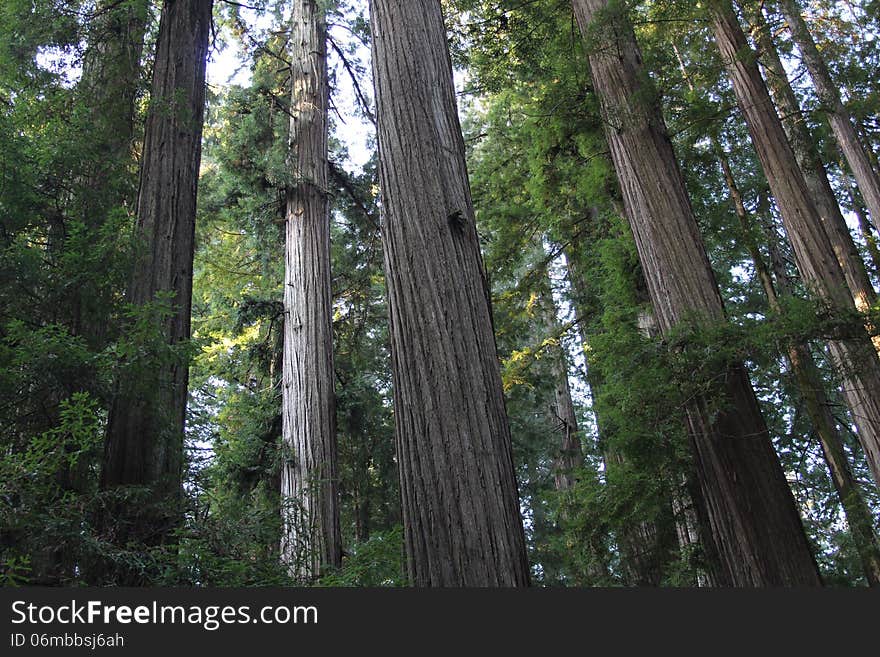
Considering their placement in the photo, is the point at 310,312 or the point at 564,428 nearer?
the point at 310,312

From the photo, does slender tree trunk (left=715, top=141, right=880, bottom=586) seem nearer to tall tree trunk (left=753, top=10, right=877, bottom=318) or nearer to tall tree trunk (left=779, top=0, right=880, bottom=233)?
tall tree trunk (left=753, top=10, right=877, bottom=318)

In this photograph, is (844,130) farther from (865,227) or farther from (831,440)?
(831,440)

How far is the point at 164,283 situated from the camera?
17.7 ft

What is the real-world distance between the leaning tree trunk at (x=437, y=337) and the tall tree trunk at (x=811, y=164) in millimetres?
6690

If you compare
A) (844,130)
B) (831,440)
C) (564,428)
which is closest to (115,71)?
(564,428)

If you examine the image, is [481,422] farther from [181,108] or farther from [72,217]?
[181,108]

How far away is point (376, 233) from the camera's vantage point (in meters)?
12.6

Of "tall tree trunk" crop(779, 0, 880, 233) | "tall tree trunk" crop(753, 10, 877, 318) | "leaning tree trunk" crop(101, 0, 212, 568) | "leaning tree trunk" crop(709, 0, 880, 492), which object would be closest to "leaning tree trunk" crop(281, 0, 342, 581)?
"leaning tree trunk" crop(101, 0, 212, 568)

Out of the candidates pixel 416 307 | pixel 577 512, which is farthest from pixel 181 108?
pixel 577 512

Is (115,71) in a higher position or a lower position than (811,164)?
Result: lower

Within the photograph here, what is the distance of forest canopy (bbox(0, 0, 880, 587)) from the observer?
3451mm

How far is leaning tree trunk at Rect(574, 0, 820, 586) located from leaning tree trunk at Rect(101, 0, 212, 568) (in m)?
4.02

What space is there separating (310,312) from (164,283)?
4.07 m

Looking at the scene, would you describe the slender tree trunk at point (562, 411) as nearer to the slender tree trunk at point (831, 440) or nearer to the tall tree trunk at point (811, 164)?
the slender tree trunk at point (831, 440)
